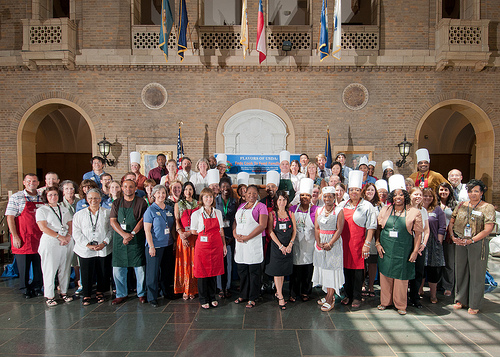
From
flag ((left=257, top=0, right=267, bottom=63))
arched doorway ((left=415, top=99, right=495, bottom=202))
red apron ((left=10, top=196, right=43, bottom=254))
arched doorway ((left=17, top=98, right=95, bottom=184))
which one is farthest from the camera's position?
arched doorway ((left=17, top=98, right=95, bottom=184))

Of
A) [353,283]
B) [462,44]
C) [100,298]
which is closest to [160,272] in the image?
[100,298]

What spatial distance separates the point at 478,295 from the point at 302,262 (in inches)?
103

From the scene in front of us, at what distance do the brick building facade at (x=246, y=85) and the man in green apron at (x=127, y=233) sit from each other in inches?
230

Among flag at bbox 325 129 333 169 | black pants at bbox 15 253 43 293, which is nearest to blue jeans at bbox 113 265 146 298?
black pants at bbox 15 253 43 293

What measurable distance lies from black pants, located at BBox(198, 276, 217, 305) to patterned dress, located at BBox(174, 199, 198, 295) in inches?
14.7

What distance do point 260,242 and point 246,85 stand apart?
7087 mm

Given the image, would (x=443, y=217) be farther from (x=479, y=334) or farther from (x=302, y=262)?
(x=302, y=262)

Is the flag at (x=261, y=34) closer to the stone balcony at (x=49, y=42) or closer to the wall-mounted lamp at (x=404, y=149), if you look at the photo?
the wall-mounted lamp at (x=404, y=149)

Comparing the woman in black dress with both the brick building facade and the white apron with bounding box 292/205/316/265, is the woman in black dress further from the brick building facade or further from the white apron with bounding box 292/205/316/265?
the brick building facade

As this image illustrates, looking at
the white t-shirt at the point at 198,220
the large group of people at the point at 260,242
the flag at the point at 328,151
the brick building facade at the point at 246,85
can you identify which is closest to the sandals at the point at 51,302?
the large group of people at the point at 260,242

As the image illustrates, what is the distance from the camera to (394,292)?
4.47m

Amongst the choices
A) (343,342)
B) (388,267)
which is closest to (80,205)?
(343,342)

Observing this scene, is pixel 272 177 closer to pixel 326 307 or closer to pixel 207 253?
pixel 207 253

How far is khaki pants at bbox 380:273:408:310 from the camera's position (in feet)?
14.4
